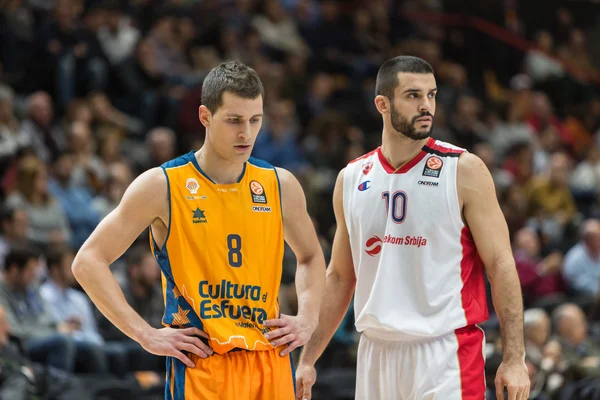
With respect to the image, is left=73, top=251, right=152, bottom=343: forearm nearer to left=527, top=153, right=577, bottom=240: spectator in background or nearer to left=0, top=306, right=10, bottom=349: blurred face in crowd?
left=0, top=306, right=10, bottom=349: blurred face in crowd

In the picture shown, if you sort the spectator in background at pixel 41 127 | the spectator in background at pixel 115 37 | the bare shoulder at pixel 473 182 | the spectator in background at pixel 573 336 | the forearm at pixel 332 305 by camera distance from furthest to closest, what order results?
the spectator in background at pixel 115 37, the spectator in background at pixel 41 127, the spectator in background at pixel 573 336, the forearm at pixel 332 305, the bare shoulder at pixel 473 182

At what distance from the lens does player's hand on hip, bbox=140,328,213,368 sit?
4.79 m

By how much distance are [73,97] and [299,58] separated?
415cm

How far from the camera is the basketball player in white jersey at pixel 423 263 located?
518 cm

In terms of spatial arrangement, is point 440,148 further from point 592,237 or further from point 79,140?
point 592,237

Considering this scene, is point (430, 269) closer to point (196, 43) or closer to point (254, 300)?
point (254, 300)

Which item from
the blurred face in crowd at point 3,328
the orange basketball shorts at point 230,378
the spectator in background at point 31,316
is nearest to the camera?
the orange basketball shorts at point 230,378

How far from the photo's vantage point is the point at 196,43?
50.3 feet

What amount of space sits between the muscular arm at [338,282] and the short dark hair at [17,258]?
4500 mm

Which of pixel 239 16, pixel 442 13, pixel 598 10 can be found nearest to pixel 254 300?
pixel 239 16

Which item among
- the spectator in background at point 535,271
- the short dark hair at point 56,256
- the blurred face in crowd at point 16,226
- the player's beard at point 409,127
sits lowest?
the spectator in background at point 535,271

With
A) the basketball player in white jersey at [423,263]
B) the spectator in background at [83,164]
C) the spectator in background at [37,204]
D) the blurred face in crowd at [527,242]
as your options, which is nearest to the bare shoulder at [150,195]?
the basketball player in white jersey at [423,263]

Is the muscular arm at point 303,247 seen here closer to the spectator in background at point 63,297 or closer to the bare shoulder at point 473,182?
the bare shoulder at point 473,182

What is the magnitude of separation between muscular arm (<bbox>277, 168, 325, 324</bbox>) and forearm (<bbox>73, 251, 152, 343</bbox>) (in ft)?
2.97
